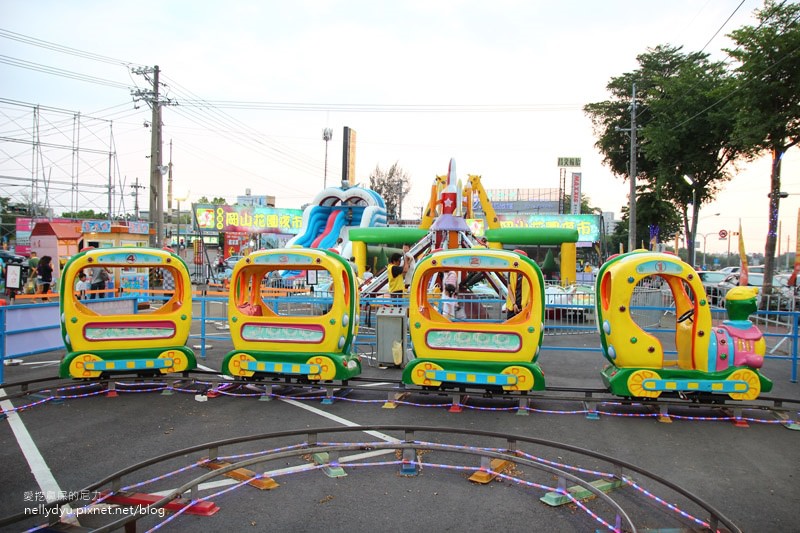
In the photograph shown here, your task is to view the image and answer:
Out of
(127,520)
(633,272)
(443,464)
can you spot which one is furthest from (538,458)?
(127,520)

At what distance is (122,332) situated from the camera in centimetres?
806

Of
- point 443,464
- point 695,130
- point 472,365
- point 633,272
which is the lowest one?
point 443,464

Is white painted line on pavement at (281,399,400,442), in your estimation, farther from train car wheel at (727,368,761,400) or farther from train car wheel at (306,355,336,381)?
train car wheel at (727,368,761,400)

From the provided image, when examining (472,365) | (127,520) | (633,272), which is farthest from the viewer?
(472,365)

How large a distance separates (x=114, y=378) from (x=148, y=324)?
923 mm

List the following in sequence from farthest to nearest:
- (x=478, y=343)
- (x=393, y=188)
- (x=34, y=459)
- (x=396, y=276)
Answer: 1. (x=393, y=188)
2. (x=396, y=276)
3. (x=478, y=343)
4. (x=34, y=459)

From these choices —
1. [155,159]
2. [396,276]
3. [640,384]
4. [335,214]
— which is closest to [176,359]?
[640,384]

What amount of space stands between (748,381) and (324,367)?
5.60 metres

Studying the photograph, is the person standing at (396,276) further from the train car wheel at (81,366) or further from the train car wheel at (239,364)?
the train car wheel at (81,366)

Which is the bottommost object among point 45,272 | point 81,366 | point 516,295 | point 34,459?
point 34,459

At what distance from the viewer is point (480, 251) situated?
7465 millimetres

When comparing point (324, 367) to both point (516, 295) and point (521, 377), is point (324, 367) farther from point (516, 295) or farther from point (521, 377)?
point (516, 295)

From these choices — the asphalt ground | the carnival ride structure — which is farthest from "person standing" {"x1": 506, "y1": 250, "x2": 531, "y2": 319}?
the carnival ride structure

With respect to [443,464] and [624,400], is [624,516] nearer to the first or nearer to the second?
[443,464]
